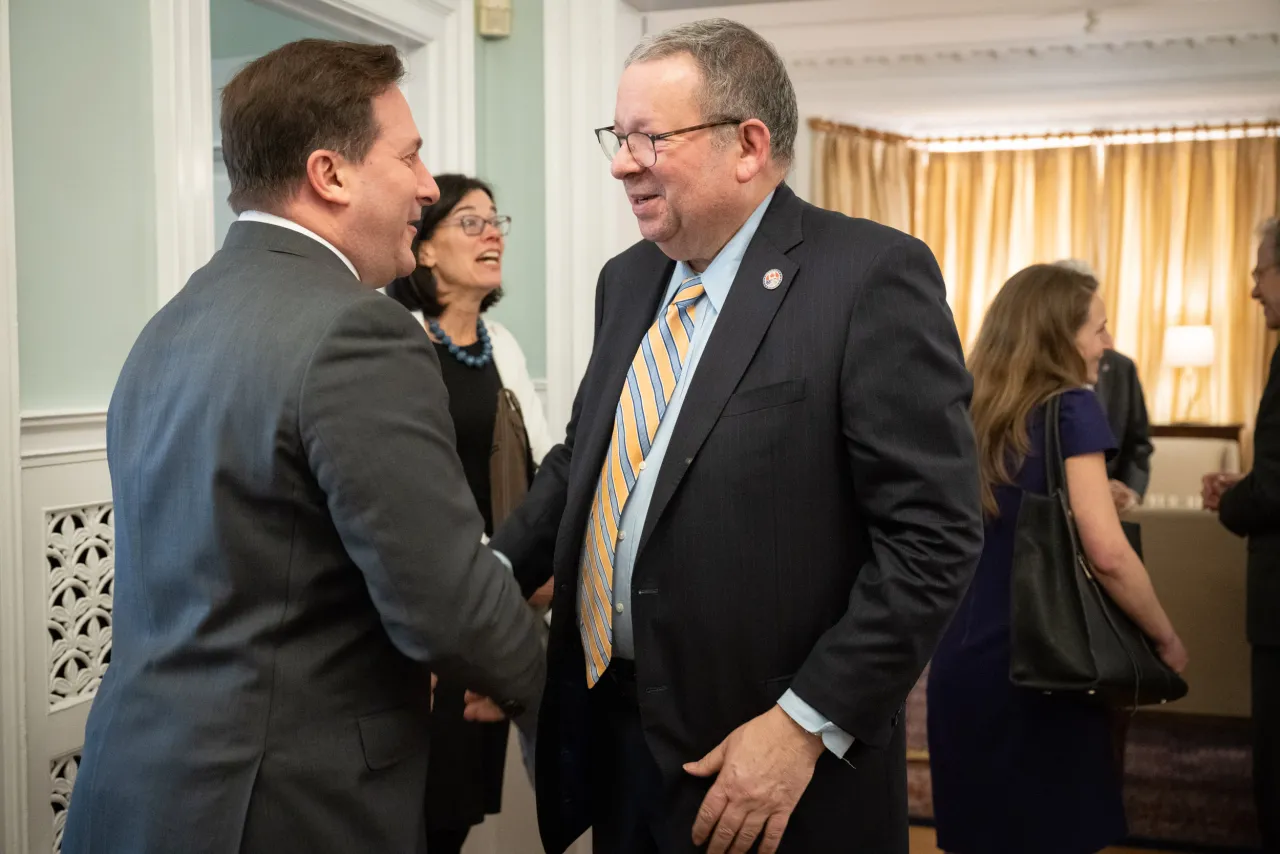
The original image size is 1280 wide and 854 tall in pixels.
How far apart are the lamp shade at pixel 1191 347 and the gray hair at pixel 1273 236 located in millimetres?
6326

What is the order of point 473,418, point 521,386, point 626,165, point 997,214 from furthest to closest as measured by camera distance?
point 997,214
point 521,386
point 473,418
point 626,165

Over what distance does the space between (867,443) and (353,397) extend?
593mm

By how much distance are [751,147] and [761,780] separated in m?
0.81

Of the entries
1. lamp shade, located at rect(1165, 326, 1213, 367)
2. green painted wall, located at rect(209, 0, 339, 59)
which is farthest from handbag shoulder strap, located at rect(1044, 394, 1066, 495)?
lamp shade, located at rect(1165, 326, 1213, 367)

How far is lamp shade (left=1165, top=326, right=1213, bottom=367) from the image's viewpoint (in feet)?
28.3

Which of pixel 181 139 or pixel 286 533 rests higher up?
pixel 181 139

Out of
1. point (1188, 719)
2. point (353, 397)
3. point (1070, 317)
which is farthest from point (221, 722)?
→ point (1188, 719)

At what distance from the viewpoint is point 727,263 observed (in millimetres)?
1527

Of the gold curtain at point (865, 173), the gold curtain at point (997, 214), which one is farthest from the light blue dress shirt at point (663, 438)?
the gold curtain at point (997, 214)

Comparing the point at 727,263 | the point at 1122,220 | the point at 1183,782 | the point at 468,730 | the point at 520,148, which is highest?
the point at 1122,220

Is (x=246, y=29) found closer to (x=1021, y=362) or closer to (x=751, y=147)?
(x=1021, y=362)

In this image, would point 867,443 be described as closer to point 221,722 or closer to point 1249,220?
point 221,722

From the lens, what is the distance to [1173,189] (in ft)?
30.6

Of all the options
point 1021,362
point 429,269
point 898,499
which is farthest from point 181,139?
point 1021,362
